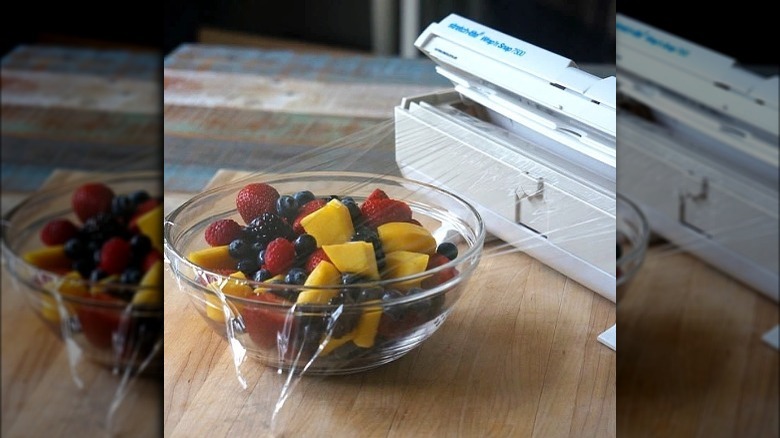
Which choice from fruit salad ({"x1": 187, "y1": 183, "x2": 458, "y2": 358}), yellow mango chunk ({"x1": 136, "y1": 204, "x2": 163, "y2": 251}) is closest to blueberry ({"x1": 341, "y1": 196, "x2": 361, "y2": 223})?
fruit salad ({"x1": 187, "y1": 183, "x2": 458, "y2": 358})

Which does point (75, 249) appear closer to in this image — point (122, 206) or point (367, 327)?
point (122, 206)

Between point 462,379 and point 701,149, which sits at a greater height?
point 701,149

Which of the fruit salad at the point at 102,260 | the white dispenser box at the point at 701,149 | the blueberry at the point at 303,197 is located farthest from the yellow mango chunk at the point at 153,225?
the white dispenser box at the point at 701,149

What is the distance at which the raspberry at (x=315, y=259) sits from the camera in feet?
1.50

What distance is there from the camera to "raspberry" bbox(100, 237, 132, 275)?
389 millimetres

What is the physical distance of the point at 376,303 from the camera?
0.46m

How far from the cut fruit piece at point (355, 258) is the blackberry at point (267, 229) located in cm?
3

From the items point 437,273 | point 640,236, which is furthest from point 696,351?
point 437,273

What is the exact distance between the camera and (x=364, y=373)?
1.64ft

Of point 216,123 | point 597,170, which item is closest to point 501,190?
point 597,170

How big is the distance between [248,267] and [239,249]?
13mm

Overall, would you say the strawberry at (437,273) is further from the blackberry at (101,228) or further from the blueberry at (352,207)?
the blackberry at (101,228)

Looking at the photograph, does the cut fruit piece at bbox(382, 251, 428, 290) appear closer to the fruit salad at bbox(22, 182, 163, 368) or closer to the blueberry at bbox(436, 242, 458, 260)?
the blueberry at bbox(436, 242, 458, 260)

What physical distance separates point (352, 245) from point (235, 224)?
7 cm
